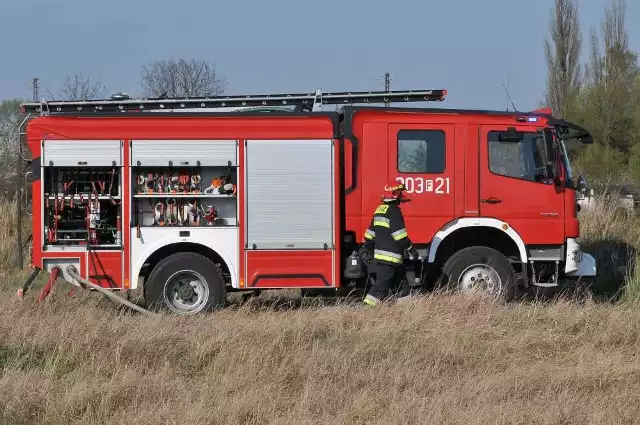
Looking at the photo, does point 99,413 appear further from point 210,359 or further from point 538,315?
point 538,315

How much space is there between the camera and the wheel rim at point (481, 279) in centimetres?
1058

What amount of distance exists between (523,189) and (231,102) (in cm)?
368

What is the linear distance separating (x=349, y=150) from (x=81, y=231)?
3254mm

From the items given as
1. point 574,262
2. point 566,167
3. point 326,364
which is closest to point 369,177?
point 566,167

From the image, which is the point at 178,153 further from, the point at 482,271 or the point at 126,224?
the point at 482,271

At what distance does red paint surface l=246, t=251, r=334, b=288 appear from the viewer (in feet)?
33.8

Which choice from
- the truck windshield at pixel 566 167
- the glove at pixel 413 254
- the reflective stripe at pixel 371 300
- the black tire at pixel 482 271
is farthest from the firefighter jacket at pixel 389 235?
the truck windshield at pixel 566 167

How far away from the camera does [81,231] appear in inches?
406

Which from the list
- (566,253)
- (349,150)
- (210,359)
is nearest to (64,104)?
(349,150)

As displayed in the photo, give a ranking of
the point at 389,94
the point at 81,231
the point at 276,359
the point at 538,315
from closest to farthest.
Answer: the point at 276,359 → the point at 538,315 → the point at 81,231 → the point at 389,94

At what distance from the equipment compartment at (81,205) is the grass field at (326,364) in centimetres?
67

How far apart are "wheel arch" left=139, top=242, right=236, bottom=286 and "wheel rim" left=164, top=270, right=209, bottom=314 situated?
0.30 meters

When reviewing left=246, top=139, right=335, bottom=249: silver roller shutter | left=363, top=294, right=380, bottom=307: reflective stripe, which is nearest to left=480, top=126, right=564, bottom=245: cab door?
left=363, top=294, right=380, bottom=307: reflective stripe

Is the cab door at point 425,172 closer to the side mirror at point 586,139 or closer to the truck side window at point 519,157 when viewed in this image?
the truck side window at point 519,157
